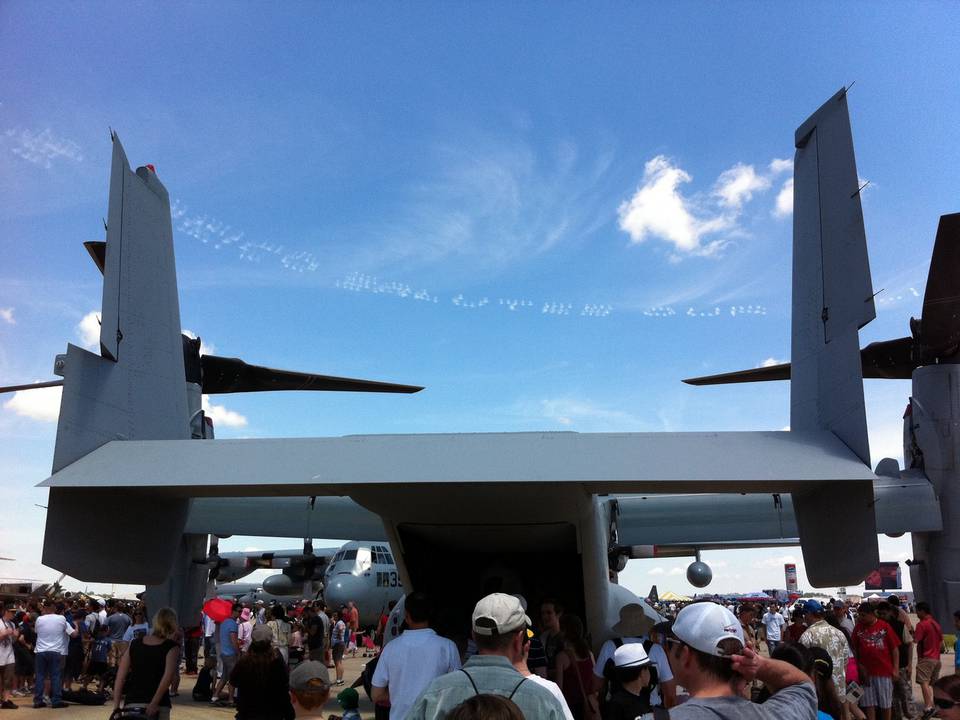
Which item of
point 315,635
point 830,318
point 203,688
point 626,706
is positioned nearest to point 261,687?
point 626,706

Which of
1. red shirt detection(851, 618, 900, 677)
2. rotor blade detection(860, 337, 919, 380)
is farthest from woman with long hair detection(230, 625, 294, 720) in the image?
rotor blade detection(860, 337, 919, 380)

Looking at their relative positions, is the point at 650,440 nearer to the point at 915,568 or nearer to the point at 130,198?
the point at 130,198

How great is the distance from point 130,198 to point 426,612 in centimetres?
579

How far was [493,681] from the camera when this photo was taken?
267cm

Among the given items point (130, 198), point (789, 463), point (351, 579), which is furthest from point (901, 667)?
point (351, 579)

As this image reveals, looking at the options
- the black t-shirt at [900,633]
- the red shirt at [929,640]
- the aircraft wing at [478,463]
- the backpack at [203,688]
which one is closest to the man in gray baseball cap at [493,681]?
the aircraft wing at [478,463]

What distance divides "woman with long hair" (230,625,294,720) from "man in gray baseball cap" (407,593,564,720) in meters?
1.82

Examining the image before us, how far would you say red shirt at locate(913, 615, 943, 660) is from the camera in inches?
385

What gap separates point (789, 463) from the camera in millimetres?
5918

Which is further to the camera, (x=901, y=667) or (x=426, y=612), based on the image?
(x=901, y=667)

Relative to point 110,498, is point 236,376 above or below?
above

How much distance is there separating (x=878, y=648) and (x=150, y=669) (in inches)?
283

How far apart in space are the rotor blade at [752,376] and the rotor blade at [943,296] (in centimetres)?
347

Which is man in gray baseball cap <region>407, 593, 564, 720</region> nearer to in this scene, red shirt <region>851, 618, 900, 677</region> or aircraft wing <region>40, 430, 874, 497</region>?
aircraft wing <region>40, 430, 874, 497</region>
